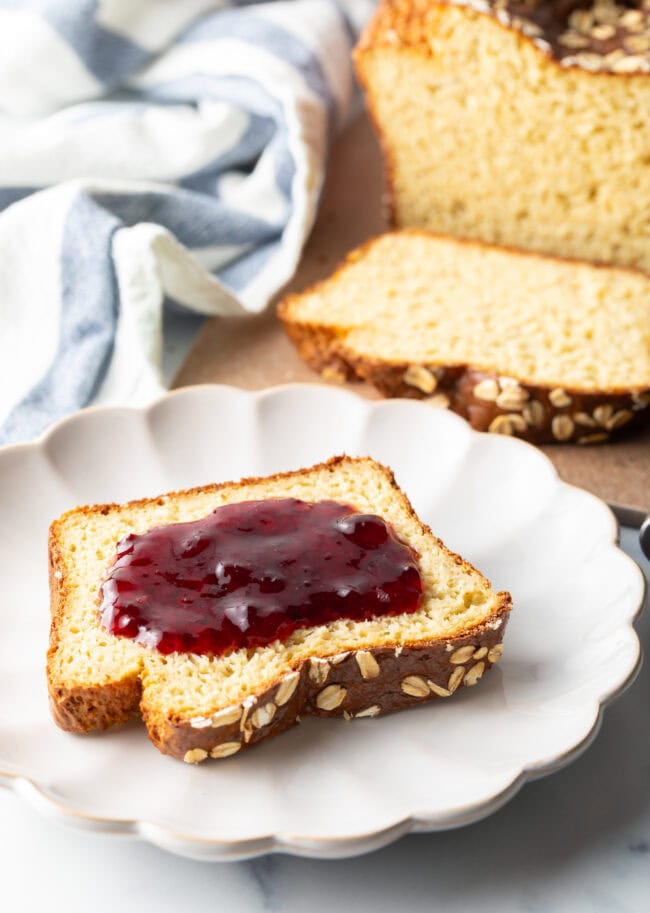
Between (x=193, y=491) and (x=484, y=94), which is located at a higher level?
(x=484, y=94)

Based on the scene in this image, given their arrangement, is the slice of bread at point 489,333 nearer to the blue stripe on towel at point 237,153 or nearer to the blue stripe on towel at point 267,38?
the blue stripe on towel at point 237,153

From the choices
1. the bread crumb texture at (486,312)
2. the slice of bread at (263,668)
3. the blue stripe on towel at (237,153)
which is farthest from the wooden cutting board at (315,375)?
the slice of bread at (263,668)

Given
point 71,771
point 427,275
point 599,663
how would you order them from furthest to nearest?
1. point 427,275
2. point 599,663
3. point 71,771

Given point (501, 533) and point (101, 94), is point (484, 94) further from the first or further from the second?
point (501, 533)

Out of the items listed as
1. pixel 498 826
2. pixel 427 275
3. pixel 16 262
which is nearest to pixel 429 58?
pixel 427 275

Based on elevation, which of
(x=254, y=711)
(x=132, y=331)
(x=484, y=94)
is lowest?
(x=132, y=331)

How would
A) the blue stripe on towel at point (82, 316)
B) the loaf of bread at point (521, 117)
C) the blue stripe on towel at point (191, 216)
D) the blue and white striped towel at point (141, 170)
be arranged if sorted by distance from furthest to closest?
the blue stripe on towel at point (191, 216)
the loaf of bread at point (521, 117)
the blue and white striped towel at point (141, 170)
the blue stripe on towel at point (82, 316)

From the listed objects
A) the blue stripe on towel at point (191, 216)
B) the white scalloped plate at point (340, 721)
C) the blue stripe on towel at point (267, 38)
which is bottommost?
the blue stripe on towel at point (191, 216)
